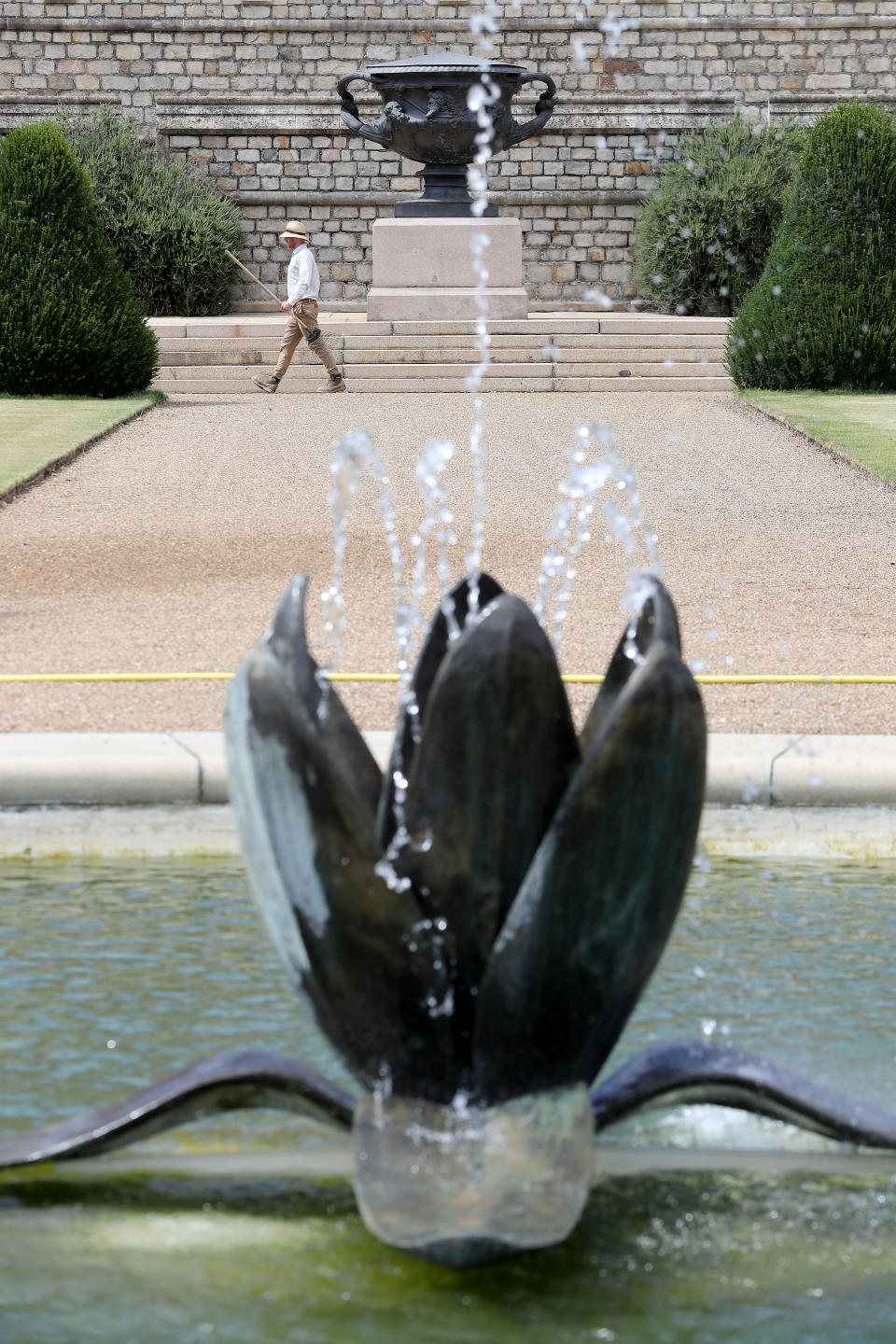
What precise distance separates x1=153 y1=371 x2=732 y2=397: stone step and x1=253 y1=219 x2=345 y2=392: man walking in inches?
24.1

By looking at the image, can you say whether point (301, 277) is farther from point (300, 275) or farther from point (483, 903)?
point (483, 903)

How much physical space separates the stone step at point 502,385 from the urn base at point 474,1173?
56.3 ft

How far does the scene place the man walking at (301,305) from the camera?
17969 mm

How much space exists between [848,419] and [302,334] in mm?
5941

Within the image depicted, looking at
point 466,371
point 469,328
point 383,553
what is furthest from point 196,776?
point 469,328

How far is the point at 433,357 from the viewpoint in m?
21.1

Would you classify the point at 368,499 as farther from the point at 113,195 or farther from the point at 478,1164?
the point at 113,195

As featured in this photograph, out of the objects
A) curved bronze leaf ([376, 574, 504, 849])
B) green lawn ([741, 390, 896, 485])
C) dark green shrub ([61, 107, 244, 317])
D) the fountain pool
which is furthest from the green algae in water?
dark green shrub ([61, 107, 244, 317])

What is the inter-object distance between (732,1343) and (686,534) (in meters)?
8.21

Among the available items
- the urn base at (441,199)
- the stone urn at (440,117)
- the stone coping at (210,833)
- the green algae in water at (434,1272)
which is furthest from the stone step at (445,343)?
the green algae in water at (434,1272)

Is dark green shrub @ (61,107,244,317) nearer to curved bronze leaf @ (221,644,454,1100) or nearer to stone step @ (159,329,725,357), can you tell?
stone step @ (159,329,725,357)

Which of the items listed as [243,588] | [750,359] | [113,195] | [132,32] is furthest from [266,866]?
[132,32]

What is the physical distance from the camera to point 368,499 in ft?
40.0

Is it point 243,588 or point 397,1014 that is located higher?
point 397,1014
